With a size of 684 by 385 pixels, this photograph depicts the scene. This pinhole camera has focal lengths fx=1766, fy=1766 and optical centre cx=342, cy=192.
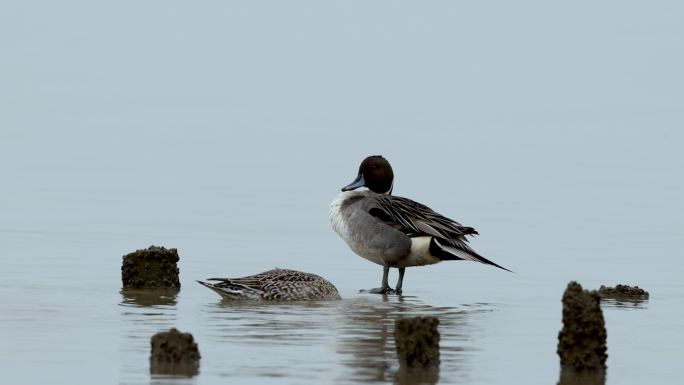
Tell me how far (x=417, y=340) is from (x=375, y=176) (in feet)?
21.7

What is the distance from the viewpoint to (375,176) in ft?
56.8

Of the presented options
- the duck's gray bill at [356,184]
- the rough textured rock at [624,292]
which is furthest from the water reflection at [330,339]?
the duck's gray bill at [356,184]

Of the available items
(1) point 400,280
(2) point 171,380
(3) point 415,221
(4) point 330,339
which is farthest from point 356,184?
(2) point 171,380

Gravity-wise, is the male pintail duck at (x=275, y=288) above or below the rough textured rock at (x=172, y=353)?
above

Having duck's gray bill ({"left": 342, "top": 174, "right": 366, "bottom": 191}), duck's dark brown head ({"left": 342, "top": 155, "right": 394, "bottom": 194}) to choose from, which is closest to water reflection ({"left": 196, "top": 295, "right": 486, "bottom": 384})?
duck's gray bill ({"left": 342, "top": 174, "right": 366, "bottom": 191})

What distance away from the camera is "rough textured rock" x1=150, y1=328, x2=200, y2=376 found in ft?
34.3

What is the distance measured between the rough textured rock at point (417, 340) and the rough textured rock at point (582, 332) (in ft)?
2.73

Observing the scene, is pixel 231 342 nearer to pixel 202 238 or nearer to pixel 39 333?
pixel 39 333

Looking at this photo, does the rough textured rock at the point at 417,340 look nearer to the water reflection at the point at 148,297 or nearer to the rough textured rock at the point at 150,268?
the water reflection at the point at 148,297

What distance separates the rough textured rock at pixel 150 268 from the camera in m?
15.1

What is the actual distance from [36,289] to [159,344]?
446 centimetres

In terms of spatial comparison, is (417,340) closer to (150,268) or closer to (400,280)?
(150,268)

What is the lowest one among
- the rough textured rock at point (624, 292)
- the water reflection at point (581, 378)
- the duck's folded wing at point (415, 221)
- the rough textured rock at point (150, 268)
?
the water reflection at point (581, 378)

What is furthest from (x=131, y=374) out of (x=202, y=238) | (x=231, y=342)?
(x=202, y=238)
